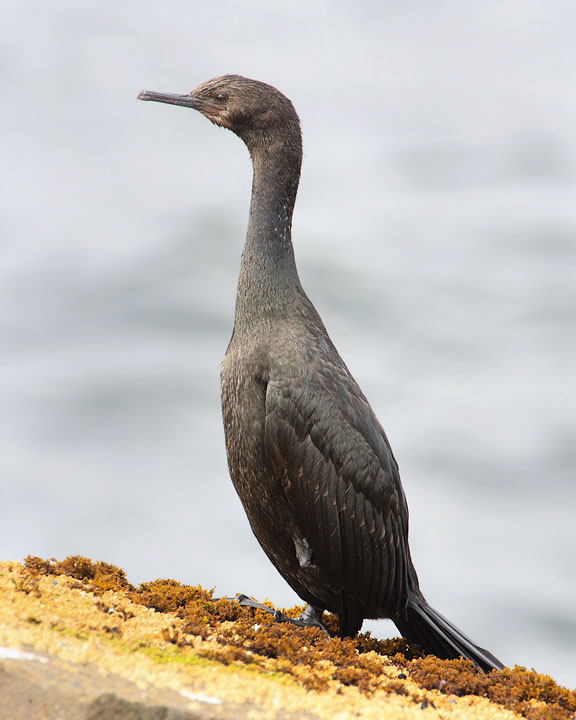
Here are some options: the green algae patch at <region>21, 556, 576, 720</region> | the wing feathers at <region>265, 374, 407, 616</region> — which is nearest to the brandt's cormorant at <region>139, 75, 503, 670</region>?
the wing feathers at <region>265, 374, 407, 616</region>

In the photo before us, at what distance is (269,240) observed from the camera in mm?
5527

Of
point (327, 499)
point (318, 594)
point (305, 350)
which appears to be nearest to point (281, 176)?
point (305, 350)

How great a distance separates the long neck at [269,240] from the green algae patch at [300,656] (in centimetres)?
166

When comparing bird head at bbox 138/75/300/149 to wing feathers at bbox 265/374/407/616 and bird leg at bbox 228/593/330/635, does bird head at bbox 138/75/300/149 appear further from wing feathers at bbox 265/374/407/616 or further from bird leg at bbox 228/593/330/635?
bird leg at bbox 228/593/330/635

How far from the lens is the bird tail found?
16.5ft

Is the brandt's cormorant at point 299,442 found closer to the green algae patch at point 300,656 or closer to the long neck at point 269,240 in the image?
the long neck at point 269,240

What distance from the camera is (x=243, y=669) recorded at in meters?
3.92

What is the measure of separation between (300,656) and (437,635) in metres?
1.30

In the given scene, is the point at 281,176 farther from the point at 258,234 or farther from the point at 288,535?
the point at 288,535

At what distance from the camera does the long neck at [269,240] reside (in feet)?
17.6

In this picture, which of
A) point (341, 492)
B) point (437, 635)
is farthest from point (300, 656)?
point (437, 635)

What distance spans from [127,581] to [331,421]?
5.08 feet

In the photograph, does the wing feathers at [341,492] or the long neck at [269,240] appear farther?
the long neck at [269,240]

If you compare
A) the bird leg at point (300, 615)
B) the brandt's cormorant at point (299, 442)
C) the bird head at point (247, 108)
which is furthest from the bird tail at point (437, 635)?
the bird head at point (247, 108)
